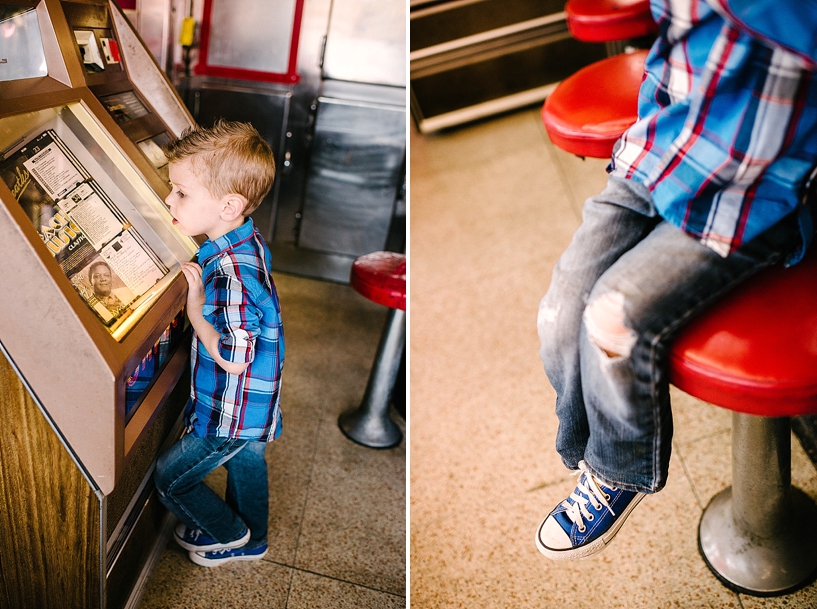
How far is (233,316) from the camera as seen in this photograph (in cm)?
117

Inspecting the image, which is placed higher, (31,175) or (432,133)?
(31,175)

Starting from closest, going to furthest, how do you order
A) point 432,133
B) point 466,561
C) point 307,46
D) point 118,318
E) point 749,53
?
point 749,53 < point 118,318 < point 466,561 < point 307,46 < point 432,133

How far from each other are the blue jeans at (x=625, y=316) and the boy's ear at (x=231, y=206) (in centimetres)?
59

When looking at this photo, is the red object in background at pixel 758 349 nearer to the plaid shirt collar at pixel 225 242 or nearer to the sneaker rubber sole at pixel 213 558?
the plaid shirt collar at pixel 225 242

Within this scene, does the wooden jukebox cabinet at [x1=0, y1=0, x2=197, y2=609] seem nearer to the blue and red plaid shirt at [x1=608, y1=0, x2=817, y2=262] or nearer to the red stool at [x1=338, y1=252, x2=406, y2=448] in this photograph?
the red stool at [x1=338, y1=252, x2=406, y2=448]

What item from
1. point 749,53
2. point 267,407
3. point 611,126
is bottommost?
point 267,407

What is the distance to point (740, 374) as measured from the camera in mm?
915

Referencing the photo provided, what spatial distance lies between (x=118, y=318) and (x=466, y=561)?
1043 mm

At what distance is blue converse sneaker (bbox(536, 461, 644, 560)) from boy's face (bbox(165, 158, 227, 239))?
0.83 meters

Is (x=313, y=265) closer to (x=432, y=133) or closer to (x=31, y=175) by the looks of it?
(x=432, y=133)

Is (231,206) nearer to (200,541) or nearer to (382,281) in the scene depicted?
(382,281)

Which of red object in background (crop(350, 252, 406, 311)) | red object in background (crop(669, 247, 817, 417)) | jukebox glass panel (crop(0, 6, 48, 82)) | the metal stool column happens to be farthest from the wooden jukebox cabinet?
the metal stool column

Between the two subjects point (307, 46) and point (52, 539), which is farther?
point (307, 46)

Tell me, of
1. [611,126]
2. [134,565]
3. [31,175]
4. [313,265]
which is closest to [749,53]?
[611,126]
